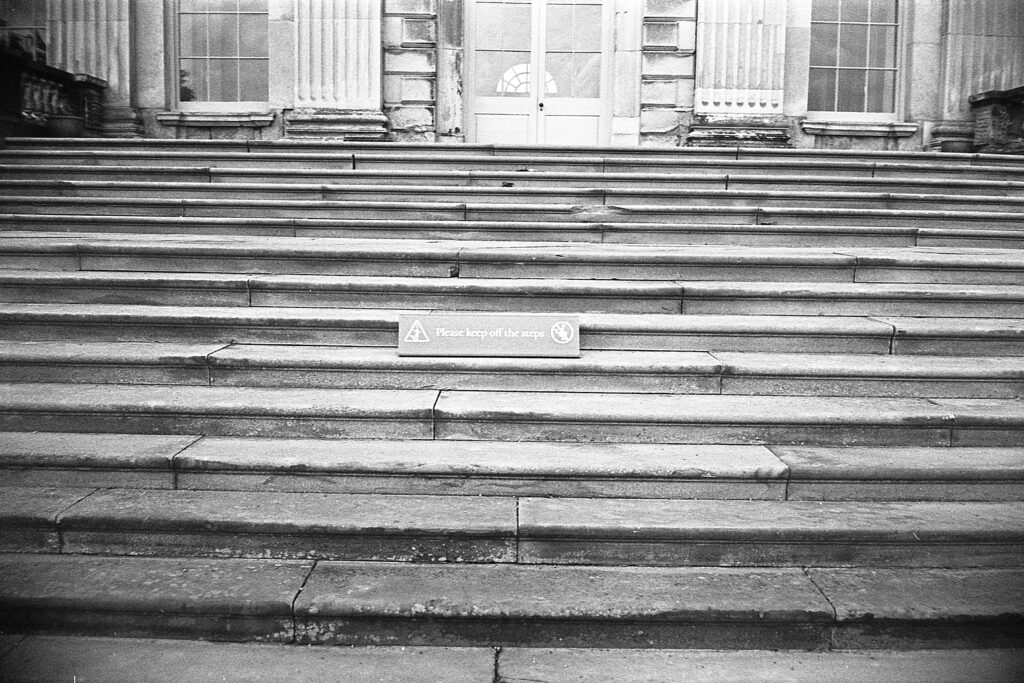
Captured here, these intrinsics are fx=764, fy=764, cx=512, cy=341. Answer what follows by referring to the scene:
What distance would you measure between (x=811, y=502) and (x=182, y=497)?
10.0 ft

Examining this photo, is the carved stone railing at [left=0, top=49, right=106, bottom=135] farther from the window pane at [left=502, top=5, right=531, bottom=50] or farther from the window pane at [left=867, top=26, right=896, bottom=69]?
the window pane at [left=867, top=26, right=896, bottom=69]

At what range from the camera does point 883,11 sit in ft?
34.7

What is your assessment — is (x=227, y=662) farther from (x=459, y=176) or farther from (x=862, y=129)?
(x=862, y=129)

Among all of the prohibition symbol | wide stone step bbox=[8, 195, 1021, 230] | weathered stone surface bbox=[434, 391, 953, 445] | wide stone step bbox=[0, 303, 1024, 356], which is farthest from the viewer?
wide stone step bbox=[8, 195, 1021, 230]

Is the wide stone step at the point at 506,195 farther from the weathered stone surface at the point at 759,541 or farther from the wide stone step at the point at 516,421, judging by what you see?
the weathered stone surface at the point at 759,541

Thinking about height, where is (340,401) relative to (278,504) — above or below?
above

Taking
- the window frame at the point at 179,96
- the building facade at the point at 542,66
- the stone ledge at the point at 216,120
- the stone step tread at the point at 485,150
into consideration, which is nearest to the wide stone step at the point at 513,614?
the stone step tread at the point at 485,150

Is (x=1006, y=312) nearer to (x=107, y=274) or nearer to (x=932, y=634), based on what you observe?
(x=932, y=634)

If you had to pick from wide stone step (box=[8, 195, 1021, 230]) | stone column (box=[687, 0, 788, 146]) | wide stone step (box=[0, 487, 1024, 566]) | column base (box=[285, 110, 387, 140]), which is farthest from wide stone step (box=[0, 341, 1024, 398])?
stone column (box=[687, 0, 788, 146])

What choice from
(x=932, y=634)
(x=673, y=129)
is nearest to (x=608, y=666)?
(x=932, y=634)

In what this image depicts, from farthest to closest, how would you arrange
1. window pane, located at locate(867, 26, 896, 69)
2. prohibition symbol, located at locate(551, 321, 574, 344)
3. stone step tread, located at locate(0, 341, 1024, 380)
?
window pane, located at locate(867, 26, 896, 69) → prohibition symbol, located at locate(551, 321, 574, 344) → stone step tread, located at locate(0, 341, 1024, 380)

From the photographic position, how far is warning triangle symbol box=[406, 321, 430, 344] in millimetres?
4527

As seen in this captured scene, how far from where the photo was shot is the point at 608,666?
116 inches

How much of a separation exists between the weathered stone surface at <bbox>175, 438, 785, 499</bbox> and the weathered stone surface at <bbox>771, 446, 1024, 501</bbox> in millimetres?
144
